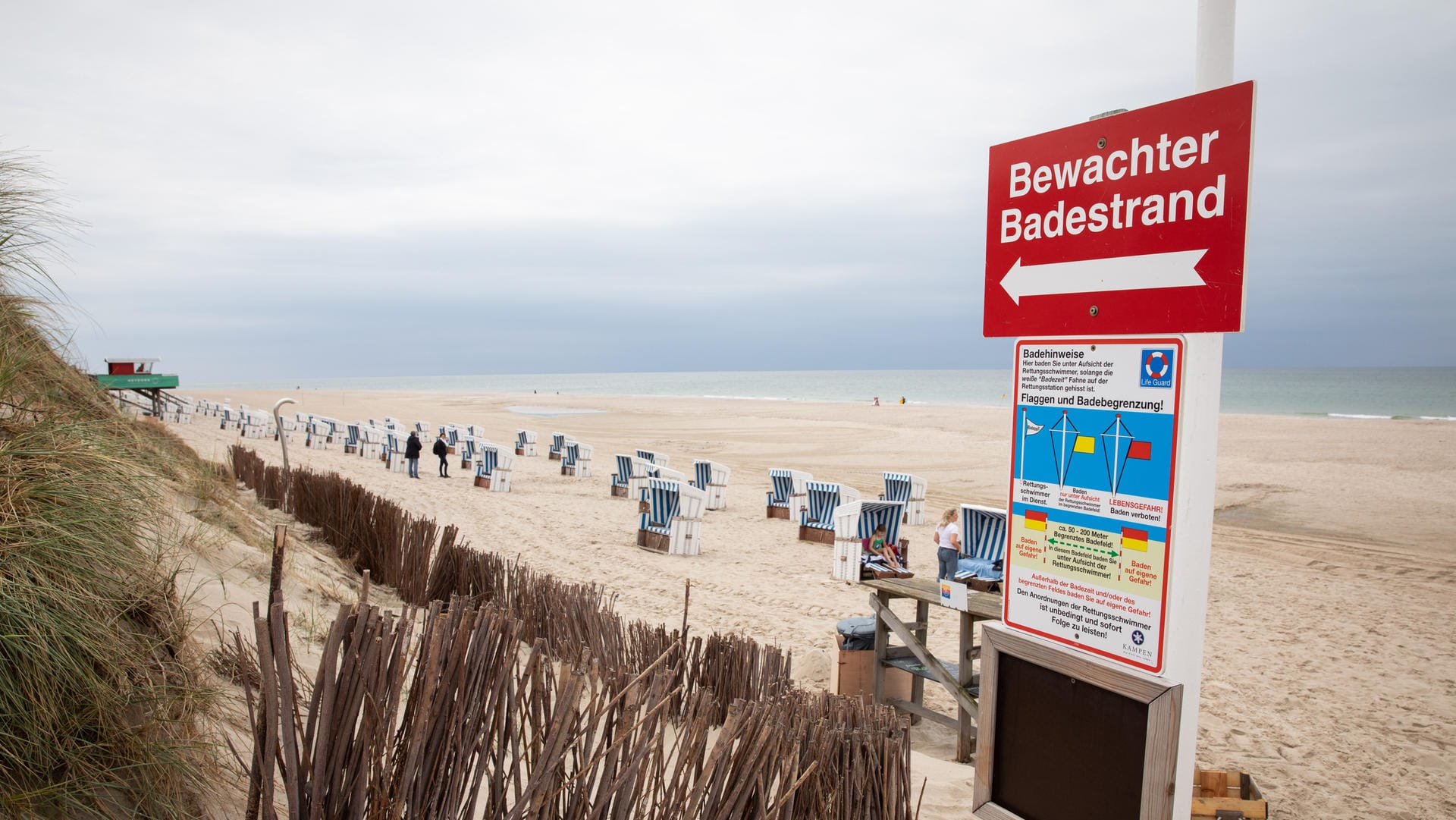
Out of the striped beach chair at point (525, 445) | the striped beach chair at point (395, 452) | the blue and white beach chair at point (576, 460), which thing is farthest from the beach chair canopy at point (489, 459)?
the striped beach chair at point (525, 445)

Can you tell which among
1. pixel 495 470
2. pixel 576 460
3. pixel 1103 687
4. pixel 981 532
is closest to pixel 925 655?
pixel 1103 687

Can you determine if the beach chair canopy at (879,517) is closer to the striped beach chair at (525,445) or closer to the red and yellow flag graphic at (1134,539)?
the red and yellow flag graphic at (1134,539)

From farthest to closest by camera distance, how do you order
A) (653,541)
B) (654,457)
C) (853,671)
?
(654,457)
(653,541)
(853,671)

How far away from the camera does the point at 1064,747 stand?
2295mm

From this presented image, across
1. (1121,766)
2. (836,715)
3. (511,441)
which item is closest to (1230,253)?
(1121,766)

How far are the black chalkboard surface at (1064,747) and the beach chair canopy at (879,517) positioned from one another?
20.9 ft

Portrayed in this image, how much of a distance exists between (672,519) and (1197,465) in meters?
8.87

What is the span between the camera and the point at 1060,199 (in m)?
2.21

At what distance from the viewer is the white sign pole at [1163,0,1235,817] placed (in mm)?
1920

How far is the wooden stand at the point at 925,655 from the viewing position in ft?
14.9

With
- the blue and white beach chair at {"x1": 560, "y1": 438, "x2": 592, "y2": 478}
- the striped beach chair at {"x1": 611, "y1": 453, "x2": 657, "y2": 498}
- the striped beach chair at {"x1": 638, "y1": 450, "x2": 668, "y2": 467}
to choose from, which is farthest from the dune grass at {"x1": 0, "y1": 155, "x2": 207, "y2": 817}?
the blue and white beach chair at {"x1": 560, "y1": 438, "x2": 592, "y2": 478}

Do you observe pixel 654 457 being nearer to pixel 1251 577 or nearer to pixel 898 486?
pixel 898 486

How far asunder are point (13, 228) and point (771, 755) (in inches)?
167

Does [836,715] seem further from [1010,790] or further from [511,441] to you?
[511,441]
